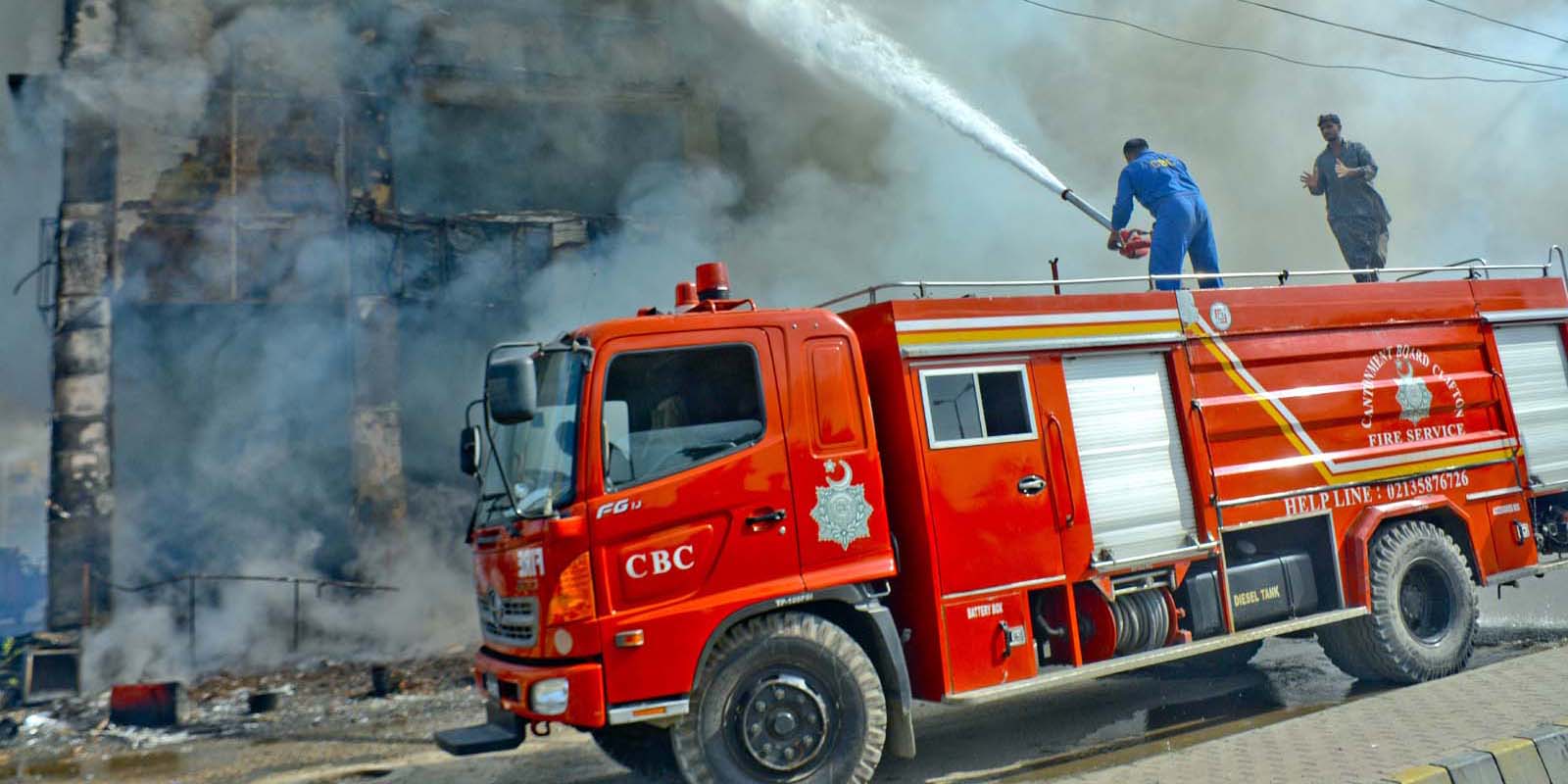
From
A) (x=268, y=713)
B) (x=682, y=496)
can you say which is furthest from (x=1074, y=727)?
(x=268, y=713)

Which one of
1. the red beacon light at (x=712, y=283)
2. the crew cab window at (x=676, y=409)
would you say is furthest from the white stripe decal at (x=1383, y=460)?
the red beacon light at (x=712, y=283)

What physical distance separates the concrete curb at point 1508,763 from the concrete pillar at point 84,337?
37.5ft

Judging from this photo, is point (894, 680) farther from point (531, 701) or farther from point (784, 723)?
point (531, 701)

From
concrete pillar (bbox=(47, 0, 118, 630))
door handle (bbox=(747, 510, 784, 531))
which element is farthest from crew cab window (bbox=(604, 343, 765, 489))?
concrete pillar (bbox=(47, 0, 118, 630))

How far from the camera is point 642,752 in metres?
4.91

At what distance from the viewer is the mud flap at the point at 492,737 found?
4262mm

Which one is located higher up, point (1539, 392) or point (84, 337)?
point (84, 337)

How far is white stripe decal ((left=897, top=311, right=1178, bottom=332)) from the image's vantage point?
4785 millimetres

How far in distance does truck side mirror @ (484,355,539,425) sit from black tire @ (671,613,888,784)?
127cm

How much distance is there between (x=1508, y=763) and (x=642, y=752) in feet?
11.9

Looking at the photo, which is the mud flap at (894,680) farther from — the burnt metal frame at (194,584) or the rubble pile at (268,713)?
the burnt metal frame at (194,584)

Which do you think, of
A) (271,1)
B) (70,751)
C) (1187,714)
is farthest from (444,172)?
(1187,714)

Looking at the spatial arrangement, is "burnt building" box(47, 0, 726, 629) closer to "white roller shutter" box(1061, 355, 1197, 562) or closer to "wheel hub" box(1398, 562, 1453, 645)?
"white roller shutter" box(1061, 355, 1197, 562)

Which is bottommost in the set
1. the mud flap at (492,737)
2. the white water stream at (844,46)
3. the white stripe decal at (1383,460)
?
the mud flap at (492,737)
